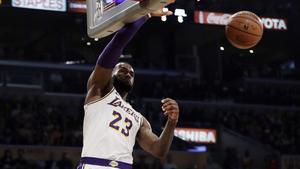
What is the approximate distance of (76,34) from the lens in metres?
28.2

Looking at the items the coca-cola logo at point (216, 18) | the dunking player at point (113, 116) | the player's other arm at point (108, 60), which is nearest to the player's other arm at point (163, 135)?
the dunking player at point (113, 116)

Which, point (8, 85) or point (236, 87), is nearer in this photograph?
point (8, 85)

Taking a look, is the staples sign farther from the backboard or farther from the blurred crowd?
the backboard

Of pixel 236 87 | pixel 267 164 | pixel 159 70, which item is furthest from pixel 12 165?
pixel 236 87

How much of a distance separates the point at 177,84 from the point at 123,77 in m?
19.7

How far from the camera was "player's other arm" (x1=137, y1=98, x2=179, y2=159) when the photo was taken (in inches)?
162

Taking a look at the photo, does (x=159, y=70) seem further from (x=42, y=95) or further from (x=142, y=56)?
(x=42, y=95)

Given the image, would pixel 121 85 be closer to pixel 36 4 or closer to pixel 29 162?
pixel 29 162

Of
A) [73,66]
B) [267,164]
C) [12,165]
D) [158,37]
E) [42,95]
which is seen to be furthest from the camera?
[158,37]

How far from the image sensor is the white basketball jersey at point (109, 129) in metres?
4.14

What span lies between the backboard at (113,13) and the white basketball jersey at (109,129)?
56 cm

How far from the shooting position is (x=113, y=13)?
4.55 m

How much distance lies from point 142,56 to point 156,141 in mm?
23365

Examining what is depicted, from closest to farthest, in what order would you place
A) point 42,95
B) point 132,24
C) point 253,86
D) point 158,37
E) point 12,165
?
point 132,24, point 12,165, point 42,95, point 253,86, point 158,37
